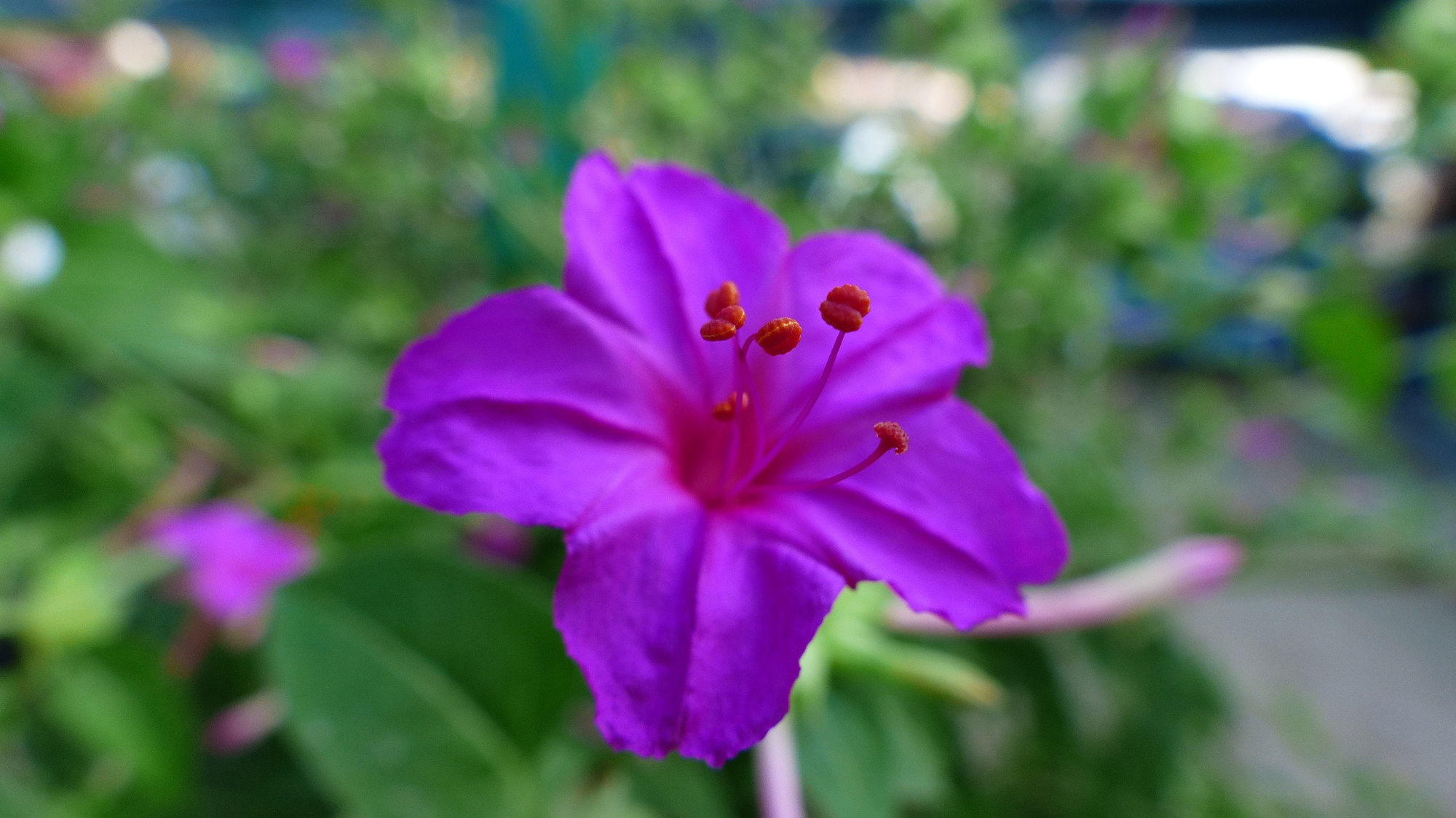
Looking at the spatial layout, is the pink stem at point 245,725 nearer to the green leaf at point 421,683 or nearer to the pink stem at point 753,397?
the green leaf at point 421,683

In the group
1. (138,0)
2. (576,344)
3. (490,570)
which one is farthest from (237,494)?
(138,0)

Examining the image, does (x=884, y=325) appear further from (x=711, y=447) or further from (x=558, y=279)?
(x=558, y=279)

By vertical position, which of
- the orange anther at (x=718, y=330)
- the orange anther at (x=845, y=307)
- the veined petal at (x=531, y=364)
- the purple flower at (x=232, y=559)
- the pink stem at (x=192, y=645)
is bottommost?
the pink stem at (x=192, y=645)

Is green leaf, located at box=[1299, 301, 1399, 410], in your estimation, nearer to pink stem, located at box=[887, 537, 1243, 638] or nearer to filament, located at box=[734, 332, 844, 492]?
pink stem, located at box=[887, 537, 1243, 638]

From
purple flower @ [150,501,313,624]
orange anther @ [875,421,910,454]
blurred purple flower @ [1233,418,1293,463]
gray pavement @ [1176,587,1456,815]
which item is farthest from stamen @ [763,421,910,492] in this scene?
blurred purple flower @ [1233,418,1293,463]

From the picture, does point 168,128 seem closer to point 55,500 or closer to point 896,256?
point 55,500

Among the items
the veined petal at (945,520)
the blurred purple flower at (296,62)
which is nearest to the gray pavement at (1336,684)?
the veined petal at (945,520)

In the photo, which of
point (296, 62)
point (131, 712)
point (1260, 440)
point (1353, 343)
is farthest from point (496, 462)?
point (1260, 440)
